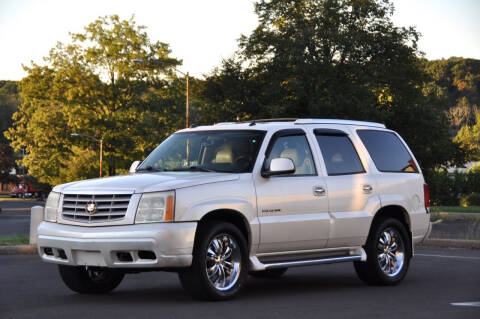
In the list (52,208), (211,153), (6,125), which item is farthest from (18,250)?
(6,125)

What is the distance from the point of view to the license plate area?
376 inches

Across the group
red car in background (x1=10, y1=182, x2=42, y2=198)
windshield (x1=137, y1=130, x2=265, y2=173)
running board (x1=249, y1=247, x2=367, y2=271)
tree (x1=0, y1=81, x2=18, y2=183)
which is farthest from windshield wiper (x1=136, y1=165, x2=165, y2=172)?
tree (x1=0, y1=81, x2=18, y2=183)

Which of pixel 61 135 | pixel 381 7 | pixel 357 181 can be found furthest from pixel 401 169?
pixel 61 135

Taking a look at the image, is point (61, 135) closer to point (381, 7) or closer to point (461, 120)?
point (381, 7)

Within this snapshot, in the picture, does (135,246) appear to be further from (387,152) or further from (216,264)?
(387,152)

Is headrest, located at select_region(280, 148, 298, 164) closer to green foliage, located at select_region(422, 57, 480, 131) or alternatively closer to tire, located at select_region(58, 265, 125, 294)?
tire, located at select_region(58, 265, 125, 294)

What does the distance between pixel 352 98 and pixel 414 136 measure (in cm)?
543

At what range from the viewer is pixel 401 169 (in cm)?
1275

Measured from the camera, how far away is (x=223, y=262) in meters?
9.96

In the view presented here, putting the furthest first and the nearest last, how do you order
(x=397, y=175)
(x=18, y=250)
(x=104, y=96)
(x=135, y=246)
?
(x=104, y=96), (x=18, y=250), (x=397, y=175), (x=135, y=246)

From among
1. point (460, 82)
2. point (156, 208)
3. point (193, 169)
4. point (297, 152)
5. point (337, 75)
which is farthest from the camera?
point (460, 82)

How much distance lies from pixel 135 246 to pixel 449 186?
45060 millimetres

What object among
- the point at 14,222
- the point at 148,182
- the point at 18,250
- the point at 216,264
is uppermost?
the point at 148,182

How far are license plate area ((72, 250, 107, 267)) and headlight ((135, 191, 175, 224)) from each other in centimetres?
56
